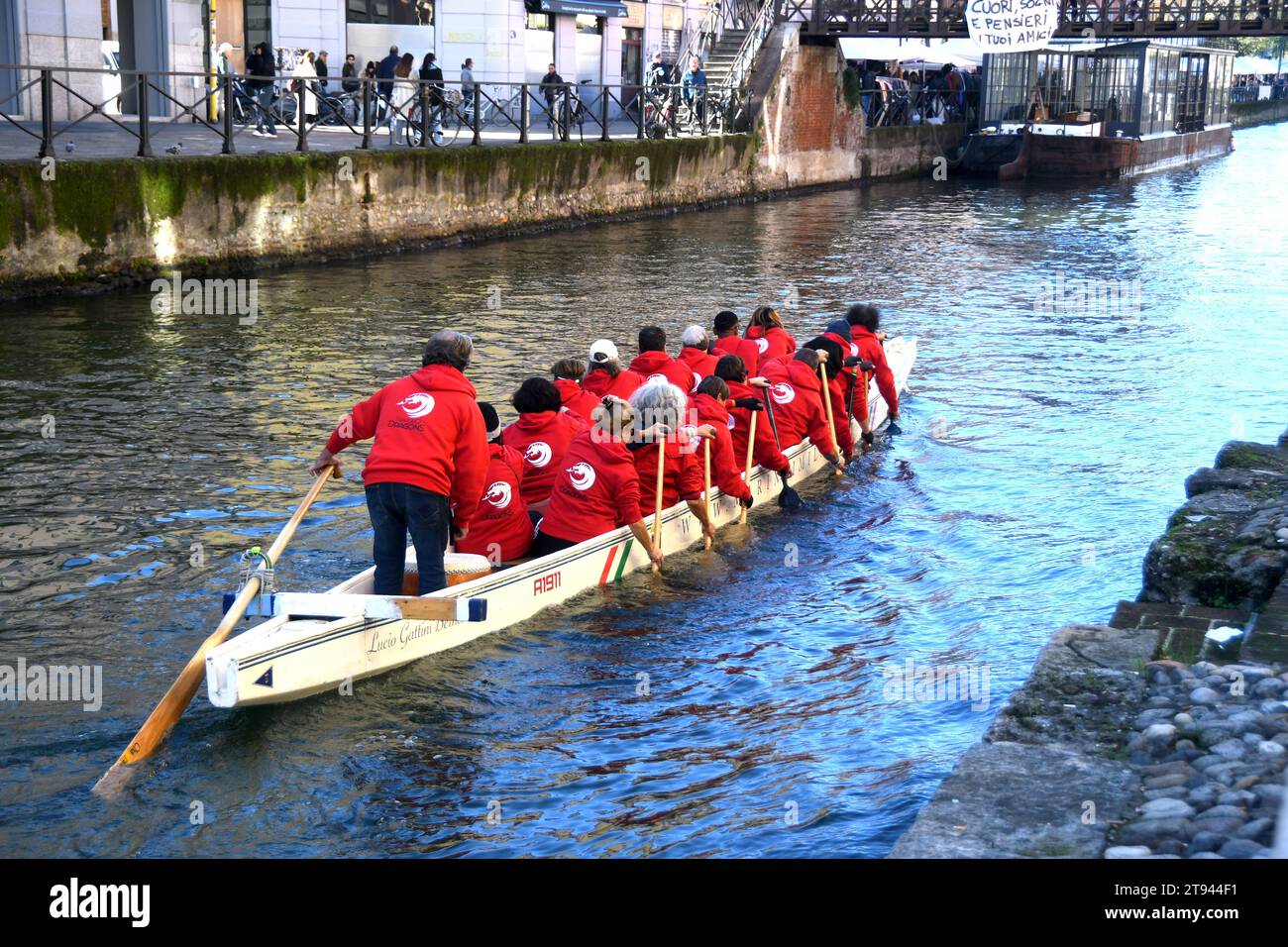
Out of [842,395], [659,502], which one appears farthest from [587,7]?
[659,502]

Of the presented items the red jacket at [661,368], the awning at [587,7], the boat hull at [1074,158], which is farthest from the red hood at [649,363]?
the boat hull at [1074,158]

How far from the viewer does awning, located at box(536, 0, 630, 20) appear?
34.6 metres

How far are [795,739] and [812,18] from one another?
A: 96.4 ft

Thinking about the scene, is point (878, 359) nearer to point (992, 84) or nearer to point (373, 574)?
point (373, 574)

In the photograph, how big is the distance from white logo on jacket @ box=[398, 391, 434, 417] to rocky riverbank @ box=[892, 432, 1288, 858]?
3.06 meters

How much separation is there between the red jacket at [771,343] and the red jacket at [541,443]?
2.95 m

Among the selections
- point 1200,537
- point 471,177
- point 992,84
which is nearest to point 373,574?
point 1200,537

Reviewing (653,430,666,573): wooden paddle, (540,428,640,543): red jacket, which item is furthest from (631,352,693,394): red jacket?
(540,428,640,543): red jacket

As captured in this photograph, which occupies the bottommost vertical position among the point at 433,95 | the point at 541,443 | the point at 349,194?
the point at 541,443

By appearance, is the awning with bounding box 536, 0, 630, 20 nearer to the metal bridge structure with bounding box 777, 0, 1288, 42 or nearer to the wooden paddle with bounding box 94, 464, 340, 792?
the metal bridge structure with bounding box 777, 0, 1288, 42

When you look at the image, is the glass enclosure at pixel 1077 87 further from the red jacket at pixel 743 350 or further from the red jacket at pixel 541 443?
the red jacket at pixel 541 443

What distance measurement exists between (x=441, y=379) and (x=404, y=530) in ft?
2.68

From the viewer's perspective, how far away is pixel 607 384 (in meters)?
9.63

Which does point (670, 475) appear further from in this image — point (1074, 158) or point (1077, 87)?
point (1077, 87)
